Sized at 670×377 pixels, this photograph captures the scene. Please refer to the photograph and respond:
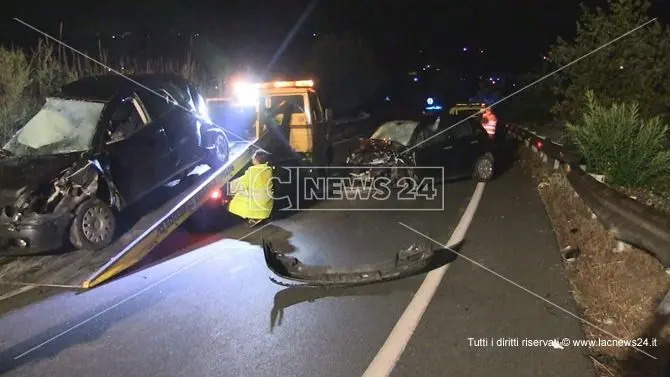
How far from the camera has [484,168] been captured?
13.9 meters

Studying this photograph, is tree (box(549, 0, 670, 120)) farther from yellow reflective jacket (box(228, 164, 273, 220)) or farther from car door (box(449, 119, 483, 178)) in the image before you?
yellow reflective jacket (box(228, 164, 273, 220))

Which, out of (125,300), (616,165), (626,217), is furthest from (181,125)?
(616,165)

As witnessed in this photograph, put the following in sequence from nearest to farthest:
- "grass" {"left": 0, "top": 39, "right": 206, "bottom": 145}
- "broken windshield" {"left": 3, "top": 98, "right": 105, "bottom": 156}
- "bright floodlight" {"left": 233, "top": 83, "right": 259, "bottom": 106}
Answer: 1. "broken windshield" {"left": 3, "top": 98, "right": 105, "bottom": 156}
2. "grass" {"left": 0, "top": 39, "right": 206, "bottom": 145}
3. "bright floodlight" {"left": 233, "top": 83, "right": 259, "bottom": 106}

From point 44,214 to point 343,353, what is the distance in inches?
165

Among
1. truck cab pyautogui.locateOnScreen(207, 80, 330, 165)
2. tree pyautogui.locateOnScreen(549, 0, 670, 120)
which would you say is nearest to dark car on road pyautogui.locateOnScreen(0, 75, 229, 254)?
truck cab pyautogui.locateOnScreen(207, 80, 330, 165)

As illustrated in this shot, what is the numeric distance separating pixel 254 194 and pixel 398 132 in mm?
4945

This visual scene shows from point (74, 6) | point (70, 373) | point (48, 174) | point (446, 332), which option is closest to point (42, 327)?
point (70, 373)

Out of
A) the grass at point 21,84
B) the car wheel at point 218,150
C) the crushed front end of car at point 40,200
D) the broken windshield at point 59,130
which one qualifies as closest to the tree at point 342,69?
the grass at point 21,84

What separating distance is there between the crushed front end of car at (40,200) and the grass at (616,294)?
574cm

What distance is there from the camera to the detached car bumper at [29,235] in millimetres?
6832

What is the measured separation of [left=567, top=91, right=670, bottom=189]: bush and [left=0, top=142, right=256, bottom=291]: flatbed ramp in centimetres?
625

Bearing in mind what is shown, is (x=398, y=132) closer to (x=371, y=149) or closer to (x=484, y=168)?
(x=371, y=149)

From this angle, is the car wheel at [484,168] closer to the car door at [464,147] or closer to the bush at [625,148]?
the car door at [464,147]

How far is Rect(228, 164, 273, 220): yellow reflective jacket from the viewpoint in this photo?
364 inches
